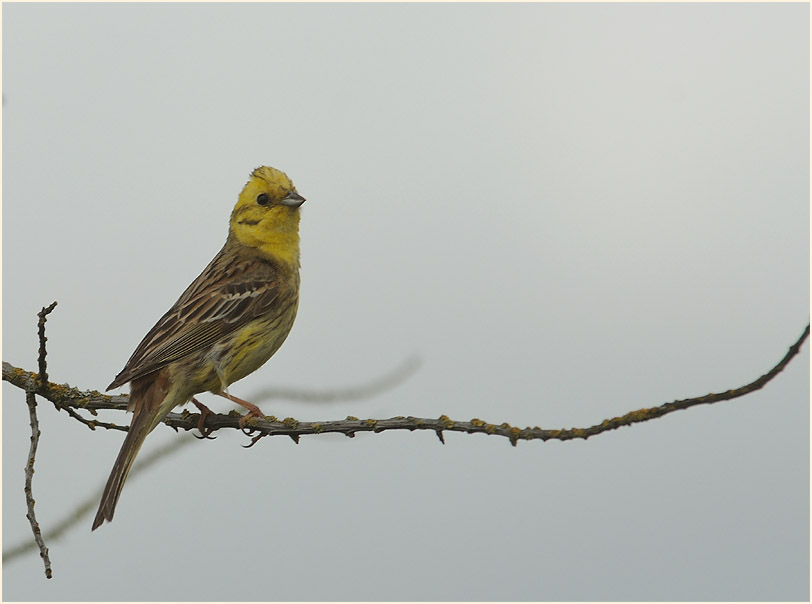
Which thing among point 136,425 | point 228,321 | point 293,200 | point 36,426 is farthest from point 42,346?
point 293,200

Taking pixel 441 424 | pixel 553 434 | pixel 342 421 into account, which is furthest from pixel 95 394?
pixel 553 434

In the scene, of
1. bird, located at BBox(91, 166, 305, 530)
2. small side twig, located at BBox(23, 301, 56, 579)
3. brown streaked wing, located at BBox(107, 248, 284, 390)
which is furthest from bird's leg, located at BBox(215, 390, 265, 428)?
small side twig, located at BBox(23, 301, 56, 579)

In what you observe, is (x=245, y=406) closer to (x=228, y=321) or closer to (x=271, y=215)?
(x=228, y=321)

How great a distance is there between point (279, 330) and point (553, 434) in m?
3.13

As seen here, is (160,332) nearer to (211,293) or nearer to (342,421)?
(211,293)

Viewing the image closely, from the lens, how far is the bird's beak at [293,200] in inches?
268

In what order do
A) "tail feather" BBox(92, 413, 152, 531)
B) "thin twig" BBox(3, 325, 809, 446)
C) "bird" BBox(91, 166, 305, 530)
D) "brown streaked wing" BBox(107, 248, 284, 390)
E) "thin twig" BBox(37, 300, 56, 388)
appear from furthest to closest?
1. "brown streaked wing" BBox(107, 248, 284, 390)
2. "bird" BBox(91, 166, 305, 530)
3. "tail feather" BBox(92, 413, 152, 531)
4. "thin twig" BBox(37, 300, 56, 388)
5. "thin twig" BBox(3, 325, 809, 446)

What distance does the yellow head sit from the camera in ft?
22.6

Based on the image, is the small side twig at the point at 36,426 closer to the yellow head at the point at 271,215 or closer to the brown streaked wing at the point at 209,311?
the brown streaked wing at the point at 209,311

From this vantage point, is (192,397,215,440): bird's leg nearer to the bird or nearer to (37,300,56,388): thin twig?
the bird

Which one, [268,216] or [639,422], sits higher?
[268,216]

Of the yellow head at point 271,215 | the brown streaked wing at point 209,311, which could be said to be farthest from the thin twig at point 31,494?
the yellow head at point 271,215

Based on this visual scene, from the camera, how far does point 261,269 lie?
22.3 feet

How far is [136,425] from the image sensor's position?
566cm
